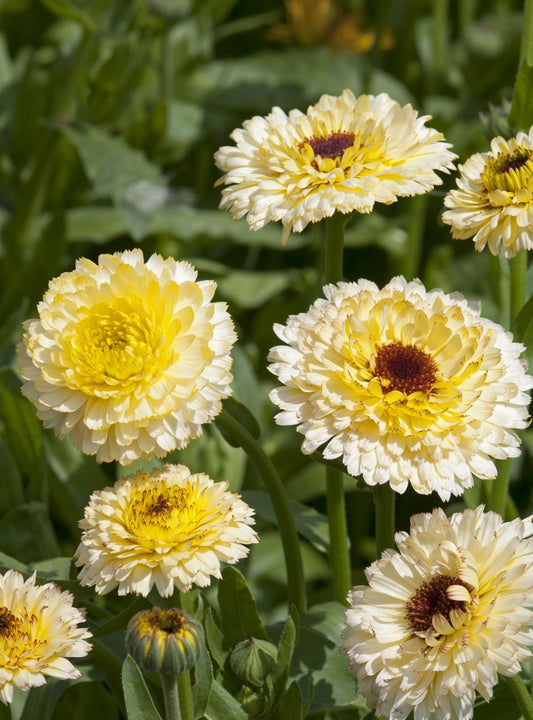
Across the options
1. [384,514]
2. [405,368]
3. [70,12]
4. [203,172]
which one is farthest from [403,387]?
[203,172]

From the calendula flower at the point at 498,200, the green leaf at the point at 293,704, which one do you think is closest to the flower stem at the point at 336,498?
the calendula flower at the point at 498,200

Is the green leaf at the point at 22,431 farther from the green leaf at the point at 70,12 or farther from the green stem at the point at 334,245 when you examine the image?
the green leaf at the point at 70,12

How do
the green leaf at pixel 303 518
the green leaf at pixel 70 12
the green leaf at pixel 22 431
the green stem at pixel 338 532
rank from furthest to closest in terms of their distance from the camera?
the green leaf at pixel 70 12 < the green leaf at pixel 22 431 < the green leaf at pixel 303 518 < the green stem at pixel 338 532

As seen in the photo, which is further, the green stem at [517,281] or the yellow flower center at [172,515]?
the green stem at [517,281]

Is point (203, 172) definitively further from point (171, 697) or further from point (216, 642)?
point (171, 697)

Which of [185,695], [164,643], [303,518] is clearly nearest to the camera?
[164,643]
